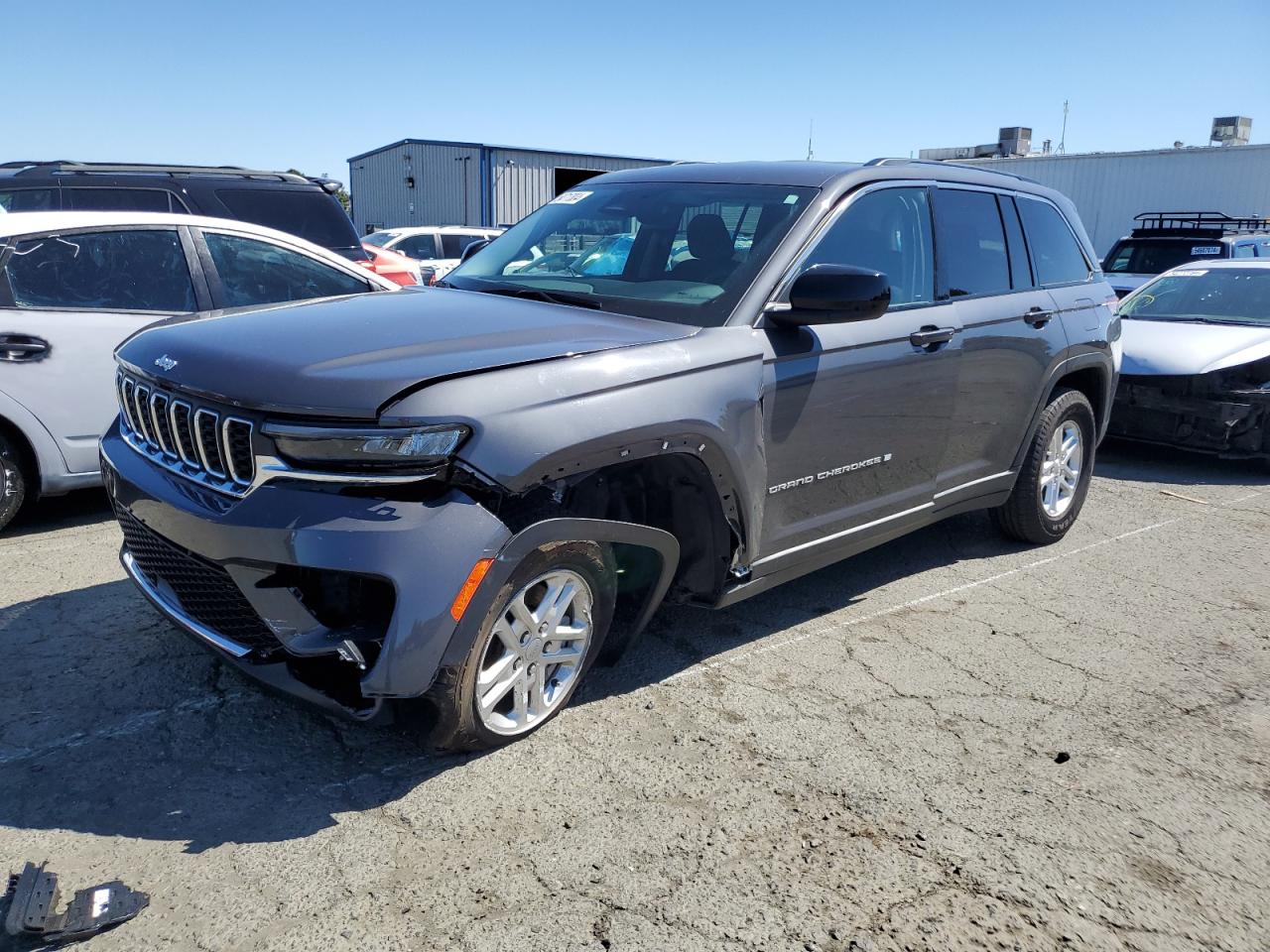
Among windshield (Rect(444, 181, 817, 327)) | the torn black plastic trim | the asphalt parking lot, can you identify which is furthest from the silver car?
the torn black plastic trim

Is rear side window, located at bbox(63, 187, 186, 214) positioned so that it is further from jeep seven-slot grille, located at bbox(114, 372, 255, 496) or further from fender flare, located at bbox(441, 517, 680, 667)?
fender flare, located at bbox(441, 517, 680, 667)

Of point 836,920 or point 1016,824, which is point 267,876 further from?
point 1016,824

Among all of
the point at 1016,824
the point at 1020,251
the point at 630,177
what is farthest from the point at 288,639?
the point at 1020,251

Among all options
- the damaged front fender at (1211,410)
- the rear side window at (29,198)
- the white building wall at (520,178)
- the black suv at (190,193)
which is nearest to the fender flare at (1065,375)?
the damaged front fender at (1211,410)

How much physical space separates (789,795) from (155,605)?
82.1 inches

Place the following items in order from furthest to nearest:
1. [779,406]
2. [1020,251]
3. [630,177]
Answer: [1020,251]
[630,177]
[779,406]

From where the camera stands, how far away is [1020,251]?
5199 millimetres

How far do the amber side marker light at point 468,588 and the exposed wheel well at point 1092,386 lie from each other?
12.9ft

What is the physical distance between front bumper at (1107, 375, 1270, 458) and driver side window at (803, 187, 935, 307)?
4197 millimetres

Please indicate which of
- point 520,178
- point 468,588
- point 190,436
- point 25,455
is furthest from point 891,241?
point 520,178

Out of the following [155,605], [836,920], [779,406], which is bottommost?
[836,920]

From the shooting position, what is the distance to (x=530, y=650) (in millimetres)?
3199

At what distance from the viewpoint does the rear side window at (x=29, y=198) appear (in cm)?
769

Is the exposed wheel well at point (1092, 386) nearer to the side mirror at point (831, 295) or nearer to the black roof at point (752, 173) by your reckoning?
the black roof at point (752, 173)
